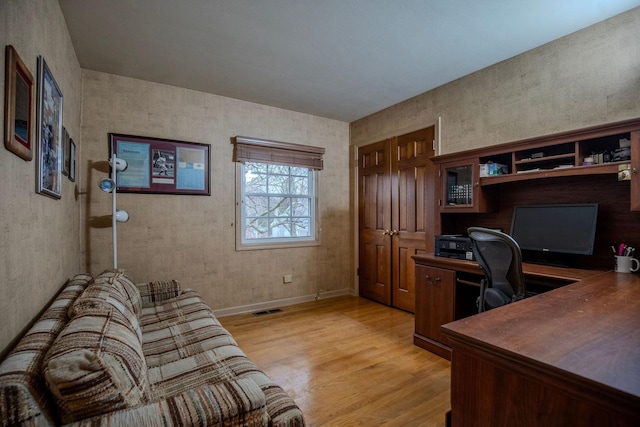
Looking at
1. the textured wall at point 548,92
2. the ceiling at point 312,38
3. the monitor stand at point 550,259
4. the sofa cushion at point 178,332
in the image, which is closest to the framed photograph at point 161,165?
the ceiling at point 312,38

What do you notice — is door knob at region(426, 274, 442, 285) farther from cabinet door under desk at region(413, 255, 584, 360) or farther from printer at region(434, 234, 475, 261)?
printer at region(434, 234, 475, 261)

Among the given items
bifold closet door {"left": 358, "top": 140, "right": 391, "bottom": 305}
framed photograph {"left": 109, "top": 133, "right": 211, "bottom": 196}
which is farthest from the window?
bifold closet door {"left": 358, "top": 140, "right": 391, "bottom": 305}

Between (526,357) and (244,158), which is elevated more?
(244,158)

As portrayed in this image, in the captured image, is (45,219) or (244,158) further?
(244,158)

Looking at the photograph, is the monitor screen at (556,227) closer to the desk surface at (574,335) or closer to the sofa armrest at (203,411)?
the desk surface at (574,335)

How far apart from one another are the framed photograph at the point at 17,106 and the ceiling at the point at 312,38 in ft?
3.81

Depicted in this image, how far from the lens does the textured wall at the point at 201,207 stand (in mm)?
3002

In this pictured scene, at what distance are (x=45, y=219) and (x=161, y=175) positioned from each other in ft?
5.63

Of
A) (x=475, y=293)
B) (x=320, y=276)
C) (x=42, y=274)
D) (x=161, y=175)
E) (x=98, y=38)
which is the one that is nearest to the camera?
(x=42, y=274)

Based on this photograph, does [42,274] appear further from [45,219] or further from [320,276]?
[320,276]

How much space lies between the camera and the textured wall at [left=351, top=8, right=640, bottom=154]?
2180 millimetres

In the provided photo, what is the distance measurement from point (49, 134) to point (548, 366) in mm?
2387

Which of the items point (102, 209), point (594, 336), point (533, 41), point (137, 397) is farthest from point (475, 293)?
point (102, 209)

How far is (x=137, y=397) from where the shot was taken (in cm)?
100
